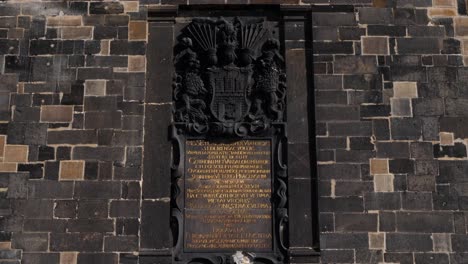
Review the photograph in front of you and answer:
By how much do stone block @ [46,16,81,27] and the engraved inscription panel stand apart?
9.66 ft

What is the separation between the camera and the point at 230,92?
11414 millimetres

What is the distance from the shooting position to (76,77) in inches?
453

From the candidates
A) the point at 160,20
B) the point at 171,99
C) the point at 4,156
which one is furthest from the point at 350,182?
the point at 4,156

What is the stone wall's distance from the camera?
1070 centimetres

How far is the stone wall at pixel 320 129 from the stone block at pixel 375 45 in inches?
1.0

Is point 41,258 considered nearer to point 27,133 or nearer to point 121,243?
point 121,243

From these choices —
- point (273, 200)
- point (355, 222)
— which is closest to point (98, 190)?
point (273, 200)

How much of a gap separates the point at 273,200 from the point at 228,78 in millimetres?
2186

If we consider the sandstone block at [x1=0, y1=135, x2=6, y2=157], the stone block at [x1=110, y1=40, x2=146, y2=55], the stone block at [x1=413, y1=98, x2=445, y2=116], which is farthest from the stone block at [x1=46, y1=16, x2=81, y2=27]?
the stone block at [x1=413, y1=98, x2=445, y2=116]

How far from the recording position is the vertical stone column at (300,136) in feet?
35.4

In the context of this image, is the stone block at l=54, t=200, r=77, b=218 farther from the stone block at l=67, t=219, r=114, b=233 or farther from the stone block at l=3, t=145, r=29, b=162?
the stone block at l=3, t=145, r=29, b=162

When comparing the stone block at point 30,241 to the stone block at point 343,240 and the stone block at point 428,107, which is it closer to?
the stone block at point 343,240

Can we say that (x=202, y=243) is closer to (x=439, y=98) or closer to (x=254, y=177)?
(x=254, y=177)

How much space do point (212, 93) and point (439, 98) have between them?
3.80m
